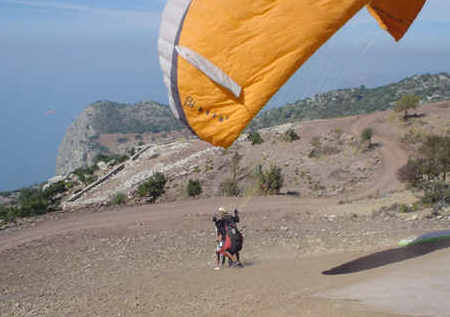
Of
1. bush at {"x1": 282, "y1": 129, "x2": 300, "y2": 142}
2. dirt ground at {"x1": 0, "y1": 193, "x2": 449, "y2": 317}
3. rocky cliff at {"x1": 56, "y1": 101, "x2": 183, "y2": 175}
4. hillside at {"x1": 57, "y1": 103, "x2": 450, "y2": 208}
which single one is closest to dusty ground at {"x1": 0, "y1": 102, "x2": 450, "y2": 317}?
dirt ground at {"x1": 0, "y1": 193, "x2": 449, "y2": 317}

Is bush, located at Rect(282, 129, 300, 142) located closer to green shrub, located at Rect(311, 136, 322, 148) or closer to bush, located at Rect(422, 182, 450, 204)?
green shrub, located at Rect(311, 136, 322, 148)

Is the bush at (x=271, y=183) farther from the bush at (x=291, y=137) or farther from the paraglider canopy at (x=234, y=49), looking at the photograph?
the paraglider canopy at (x=234, y=49)

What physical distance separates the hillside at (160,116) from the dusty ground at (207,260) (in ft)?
94.1

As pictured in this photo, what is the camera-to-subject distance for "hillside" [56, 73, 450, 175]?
59031 mm

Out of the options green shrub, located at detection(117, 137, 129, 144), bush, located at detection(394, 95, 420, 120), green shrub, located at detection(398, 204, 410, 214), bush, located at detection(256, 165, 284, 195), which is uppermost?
green shrub, located at detection(117, 137, 129, 144)

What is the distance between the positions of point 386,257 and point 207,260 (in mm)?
3990

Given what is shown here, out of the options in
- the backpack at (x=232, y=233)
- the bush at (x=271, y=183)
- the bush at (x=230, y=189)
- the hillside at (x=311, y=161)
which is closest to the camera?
the backpack at (x=232, y=233)

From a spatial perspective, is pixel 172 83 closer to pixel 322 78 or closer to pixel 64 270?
pixel 322 78

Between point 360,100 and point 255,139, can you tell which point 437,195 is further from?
point 360,100

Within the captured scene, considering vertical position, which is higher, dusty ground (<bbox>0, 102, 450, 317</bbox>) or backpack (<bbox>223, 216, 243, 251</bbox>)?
backpack (<bbox>223, 216, 243, 251</bbox>)

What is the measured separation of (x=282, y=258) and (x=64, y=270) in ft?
16.9

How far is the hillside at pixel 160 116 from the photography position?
194 feet

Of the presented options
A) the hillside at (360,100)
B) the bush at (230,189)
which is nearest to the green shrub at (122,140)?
the hillside at (360,100)

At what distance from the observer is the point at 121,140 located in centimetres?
9231
